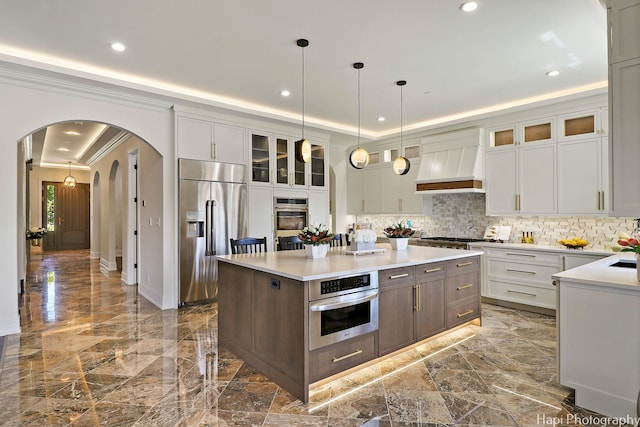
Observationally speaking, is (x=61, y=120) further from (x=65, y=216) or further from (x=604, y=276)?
(x=65, y=216)

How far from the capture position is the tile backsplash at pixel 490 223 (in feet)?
15.1

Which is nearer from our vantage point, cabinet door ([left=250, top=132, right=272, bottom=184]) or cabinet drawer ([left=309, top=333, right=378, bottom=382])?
cabinet drawer ([left=309, top=333, right=378, bottom=382])

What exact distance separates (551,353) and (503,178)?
2.79 meters

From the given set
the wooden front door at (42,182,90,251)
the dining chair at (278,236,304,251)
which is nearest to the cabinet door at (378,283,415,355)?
the dining chair at (278,236,304,251)

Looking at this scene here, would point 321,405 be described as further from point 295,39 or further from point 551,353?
point 295,39

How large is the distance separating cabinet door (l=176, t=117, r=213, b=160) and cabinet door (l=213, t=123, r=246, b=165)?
89 mm

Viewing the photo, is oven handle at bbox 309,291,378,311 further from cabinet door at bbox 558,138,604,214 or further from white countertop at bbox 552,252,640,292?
cabinet door at bbox 558,138,604,214

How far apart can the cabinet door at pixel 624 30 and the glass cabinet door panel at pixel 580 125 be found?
106 inches

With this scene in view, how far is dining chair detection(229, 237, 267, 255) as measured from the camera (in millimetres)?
3854

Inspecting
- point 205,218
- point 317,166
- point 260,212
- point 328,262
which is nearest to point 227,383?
point 328,262

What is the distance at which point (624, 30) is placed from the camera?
7.42 ft

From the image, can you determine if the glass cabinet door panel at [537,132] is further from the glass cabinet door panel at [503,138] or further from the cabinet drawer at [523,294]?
the cabinet drawer at [523,294]

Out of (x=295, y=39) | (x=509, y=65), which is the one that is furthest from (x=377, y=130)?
(x=295, y=39)

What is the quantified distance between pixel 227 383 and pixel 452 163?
4681 mm
